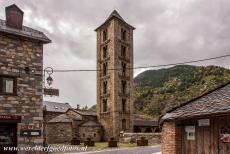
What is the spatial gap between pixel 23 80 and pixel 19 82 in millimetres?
289

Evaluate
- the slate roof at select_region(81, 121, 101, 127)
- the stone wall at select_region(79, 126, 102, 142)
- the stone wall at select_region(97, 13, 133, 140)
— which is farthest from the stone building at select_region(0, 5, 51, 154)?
the slate roof at select_region(81, 121, 101, 127)

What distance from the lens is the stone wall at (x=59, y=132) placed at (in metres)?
48.7

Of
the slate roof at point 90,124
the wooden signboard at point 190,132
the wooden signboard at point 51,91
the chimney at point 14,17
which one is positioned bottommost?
the slate roof at point 90,124

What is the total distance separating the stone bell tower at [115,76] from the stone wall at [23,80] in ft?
105

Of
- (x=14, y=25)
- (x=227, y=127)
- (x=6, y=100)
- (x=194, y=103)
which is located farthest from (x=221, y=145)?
(x=14, y=25)

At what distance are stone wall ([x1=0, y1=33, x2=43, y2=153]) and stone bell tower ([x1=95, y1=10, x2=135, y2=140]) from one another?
105 ft

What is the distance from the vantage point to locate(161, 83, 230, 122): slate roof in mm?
9836

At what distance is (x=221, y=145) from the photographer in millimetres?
9797

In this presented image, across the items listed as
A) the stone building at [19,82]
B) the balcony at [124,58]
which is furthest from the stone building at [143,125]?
the stone building at [19,82]

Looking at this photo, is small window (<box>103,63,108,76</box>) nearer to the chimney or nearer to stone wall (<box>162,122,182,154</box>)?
the chimney

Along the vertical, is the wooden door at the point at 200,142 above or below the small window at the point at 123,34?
below

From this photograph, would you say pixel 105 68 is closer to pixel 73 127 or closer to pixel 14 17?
pixel 73 127

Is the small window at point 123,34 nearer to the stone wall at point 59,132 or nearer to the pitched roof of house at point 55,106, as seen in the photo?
the stone wall at point 59,132

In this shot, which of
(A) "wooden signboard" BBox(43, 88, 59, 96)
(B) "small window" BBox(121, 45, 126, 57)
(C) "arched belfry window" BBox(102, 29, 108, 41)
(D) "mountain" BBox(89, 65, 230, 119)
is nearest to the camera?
(A) "wooden signboard" BBox(43, 88, 59, 96)
